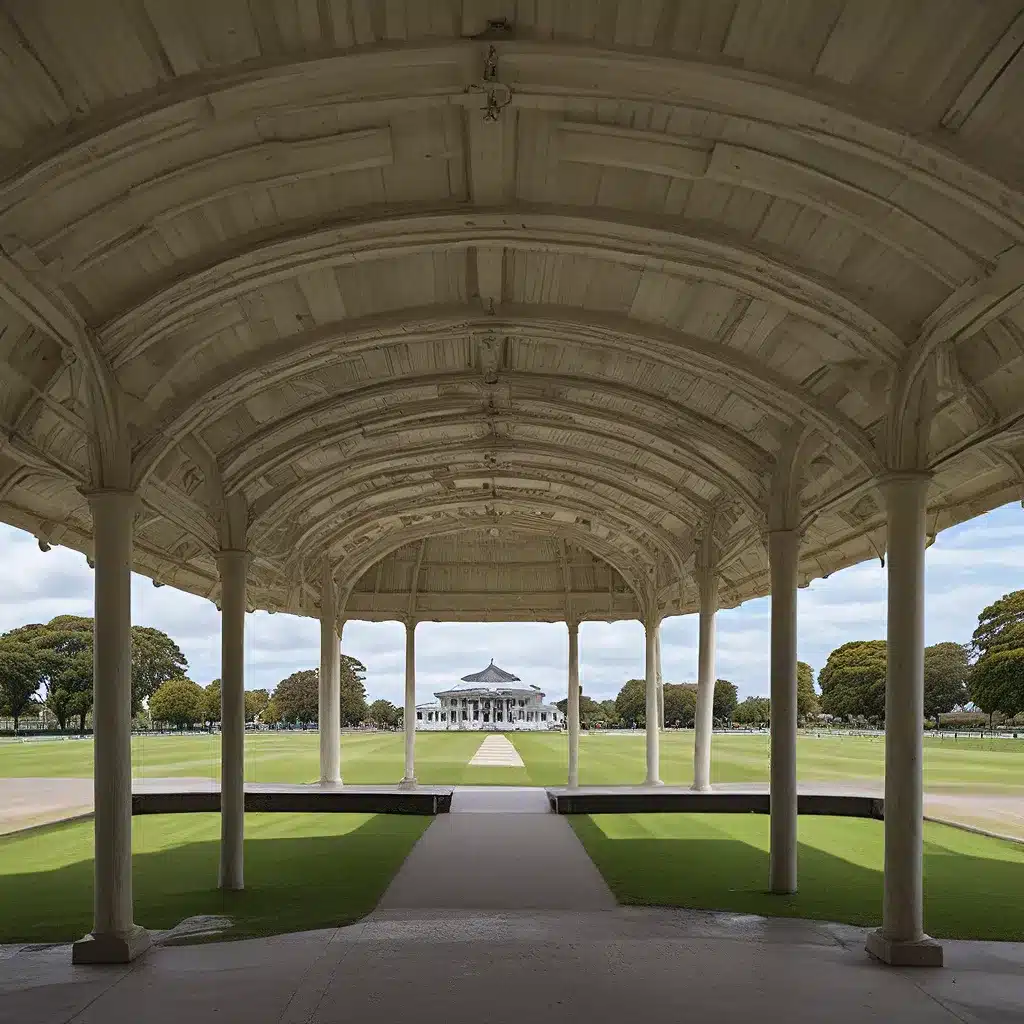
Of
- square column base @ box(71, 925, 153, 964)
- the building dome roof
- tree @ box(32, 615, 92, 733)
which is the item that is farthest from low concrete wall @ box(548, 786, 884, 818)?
the building dome roof

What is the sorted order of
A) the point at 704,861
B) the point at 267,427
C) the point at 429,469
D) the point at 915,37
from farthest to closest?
the point at 429,469 < the point at 704,861 < the point at 267,427 < the point at 915,37

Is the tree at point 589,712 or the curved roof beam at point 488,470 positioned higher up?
the curved roof beam at point 488,470

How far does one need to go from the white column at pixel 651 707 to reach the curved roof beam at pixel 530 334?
18220mm

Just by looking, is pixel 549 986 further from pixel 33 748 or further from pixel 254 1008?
pixel 33 748

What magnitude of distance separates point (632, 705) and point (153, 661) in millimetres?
51722

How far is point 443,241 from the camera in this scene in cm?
1015

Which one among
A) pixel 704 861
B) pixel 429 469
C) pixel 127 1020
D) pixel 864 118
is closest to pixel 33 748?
pixel 429 469

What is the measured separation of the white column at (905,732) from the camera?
34.9 ft

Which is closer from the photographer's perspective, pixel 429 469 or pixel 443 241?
pixel 443 241

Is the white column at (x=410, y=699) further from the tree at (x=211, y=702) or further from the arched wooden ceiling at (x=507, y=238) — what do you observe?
the tree at (x=211, y=702)

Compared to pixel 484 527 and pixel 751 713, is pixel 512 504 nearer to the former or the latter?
pixel 484 527

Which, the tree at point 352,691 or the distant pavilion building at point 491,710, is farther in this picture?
the distant pavilion building at point 491,710

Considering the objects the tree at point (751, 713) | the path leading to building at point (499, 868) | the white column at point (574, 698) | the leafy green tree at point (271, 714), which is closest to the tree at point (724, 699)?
the tree at point (751, 713)

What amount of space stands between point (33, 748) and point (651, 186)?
185 feet
